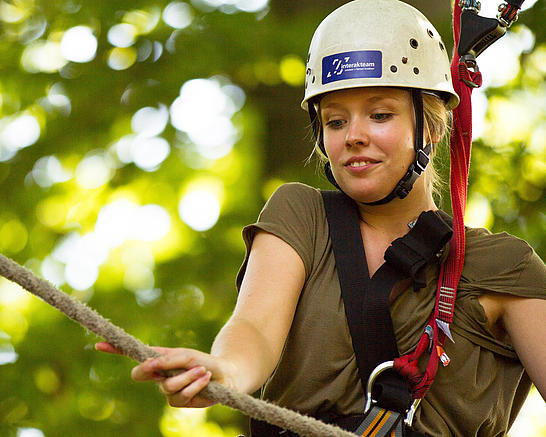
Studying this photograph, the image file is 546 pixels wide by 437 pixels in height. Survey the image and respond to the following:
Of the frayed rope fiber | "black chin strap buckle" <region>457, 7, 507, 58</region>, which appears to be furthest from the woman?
the frayed rope fiber

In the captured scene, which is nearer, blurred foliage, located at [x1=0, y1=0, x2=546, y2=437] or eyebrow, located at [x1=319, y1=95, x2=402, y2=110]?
eyebrow, located at [x1=319, y1=95, x2=402, y2=110]

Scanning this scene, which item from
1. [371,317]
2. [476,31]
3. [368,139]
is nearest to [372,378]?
[371,317]

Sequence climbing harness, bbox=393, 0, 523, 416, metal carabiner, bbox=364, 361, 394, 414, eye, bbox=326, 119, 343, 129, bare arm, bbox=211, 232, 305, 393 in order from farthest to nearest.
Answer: eye, bbox=326, 119, 343, 129, climbing harness, bbox=393, 0, 523, 416, metal carabiner, bbox=364, 361, 394, 414, bare arm, bbox=211, 232, 305, 393

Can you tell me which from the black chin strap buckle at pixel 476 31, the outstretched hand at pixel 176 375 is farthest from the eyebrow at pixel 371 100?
the outstretched hand at pixel 176 375

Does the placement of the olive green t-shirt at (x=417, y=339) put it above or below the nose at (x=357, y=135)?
below

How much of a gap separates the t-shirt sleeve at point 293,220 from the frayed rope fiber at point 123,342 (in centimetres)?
65

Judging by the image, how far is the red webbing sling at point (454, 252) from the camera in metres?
2.31

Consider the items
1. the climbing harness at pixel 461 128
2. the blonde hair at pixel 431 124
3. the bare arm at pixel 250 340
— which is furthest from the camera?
the blonde hair at pixel 431 124

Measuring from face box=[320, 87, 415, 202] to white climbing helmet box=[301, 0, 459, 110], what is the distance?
0.04m

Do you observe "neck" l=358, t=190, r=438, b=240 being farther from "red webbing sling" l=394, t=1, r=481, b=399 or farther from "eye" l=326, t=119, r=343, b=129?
"eye" l=326, t=119, r=343, b=129

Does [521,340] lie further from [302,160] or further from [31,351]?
[31,351]

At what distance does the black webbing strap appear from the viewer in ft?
7.48

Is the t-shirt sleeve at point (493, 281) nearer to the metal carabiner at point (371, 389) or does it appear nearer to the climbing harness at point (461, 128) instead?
the climbing harness at point (461, 128)

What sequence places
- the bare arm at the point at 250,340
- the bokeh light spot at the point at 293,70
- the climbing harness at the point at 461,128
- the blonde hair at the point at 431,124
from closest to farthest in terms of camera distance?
the bare arm at the point at 250,340, the climbing harness at the point at 461,128, the blonde hair at the point at 431,124, the bokeh light spot at the point at 293,70
